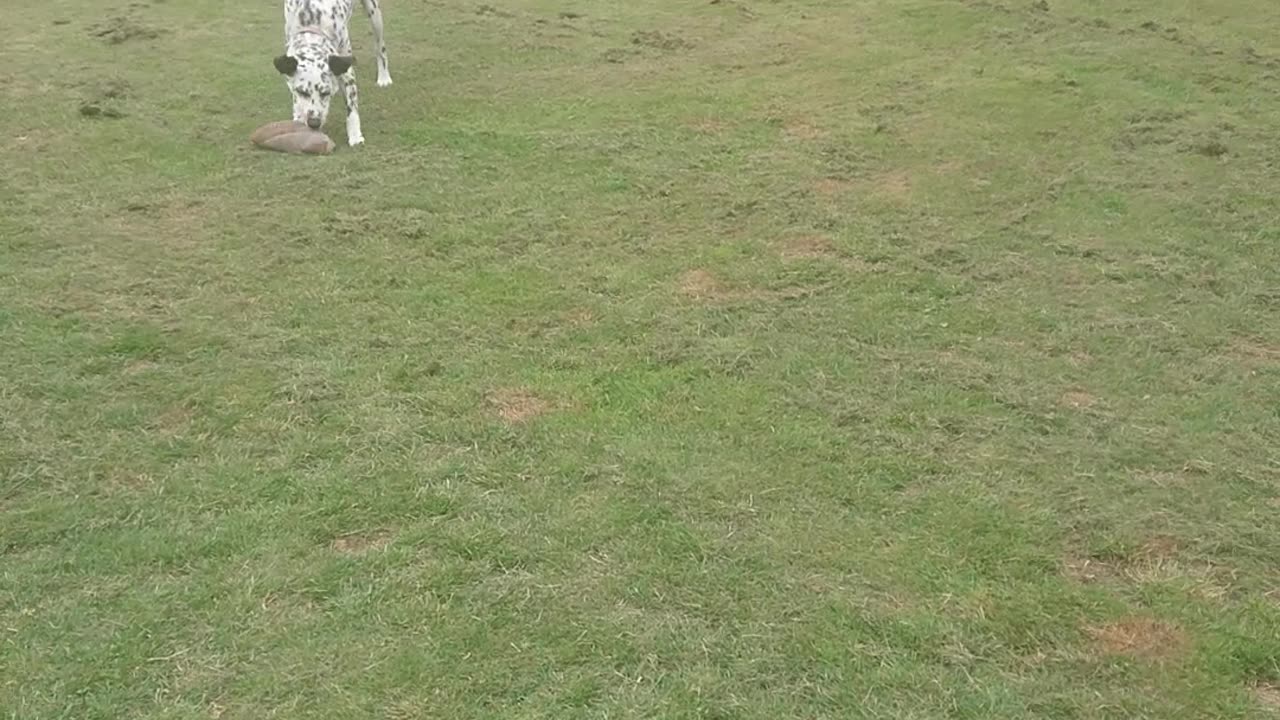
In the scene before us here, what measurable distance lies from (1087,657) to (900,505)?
0.61 meters

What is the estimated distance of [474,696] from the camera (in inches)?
87.7

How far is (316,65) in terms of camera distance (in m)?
5.42

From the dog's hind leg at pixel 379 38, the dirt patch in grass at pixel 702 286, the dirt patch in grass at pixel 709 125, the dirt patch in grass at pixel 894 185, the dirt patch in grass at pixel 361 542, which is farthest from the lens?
the dog's hind leg at pixel 379 38

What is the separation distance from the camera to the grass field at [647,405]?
7.64 ft

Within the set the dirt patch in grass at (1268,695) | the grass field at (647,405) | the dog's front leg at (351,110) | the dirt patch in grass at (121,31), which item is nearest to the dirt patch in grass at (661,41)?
the grass field at (647,405)

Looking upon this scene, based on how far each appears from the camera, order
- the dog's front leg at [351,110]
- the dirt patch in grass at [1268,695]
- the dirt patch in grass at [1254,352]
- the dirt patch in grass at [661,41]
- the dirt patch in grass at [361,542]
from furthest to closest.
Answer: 1. the dirt patch in grass at [661,41]
2. the dog's front leg at [351,110]
3. the dirt patch in grass at [1254,352]
4. the dirt patch in grass at [361,542]
5. the dirt patch in grass at [1268,695]

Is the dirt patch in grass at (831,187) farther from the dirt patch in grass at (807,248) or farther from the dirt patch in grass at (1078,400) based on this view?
the dirt patch in grass at (1078,400)

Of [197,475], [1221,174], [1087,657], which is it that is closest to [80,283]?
[197,475]

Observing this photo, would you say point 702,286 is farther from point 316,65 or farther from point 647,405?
point 316,65

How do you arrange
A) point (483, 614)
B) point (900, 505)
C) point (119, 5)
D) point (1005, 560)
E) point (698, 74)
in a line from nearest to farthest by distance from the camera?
1. point (483, 614)
2. point (1005, 560)
3. point (900, 505)
4. point (698, 74)
5. point (119, 5)

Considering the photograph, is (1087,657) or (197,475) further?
(197,475)

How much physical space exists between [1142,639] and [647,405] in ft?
4.60

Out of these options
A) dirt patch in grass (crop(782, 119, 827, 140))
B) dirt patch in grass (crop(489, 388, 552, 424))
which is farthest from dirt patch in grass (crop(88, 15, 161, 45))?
dirt patch in grass (crop(489, 388, 552, 424))

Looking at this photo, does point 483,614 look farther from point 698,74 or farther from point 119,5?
point 119,5
